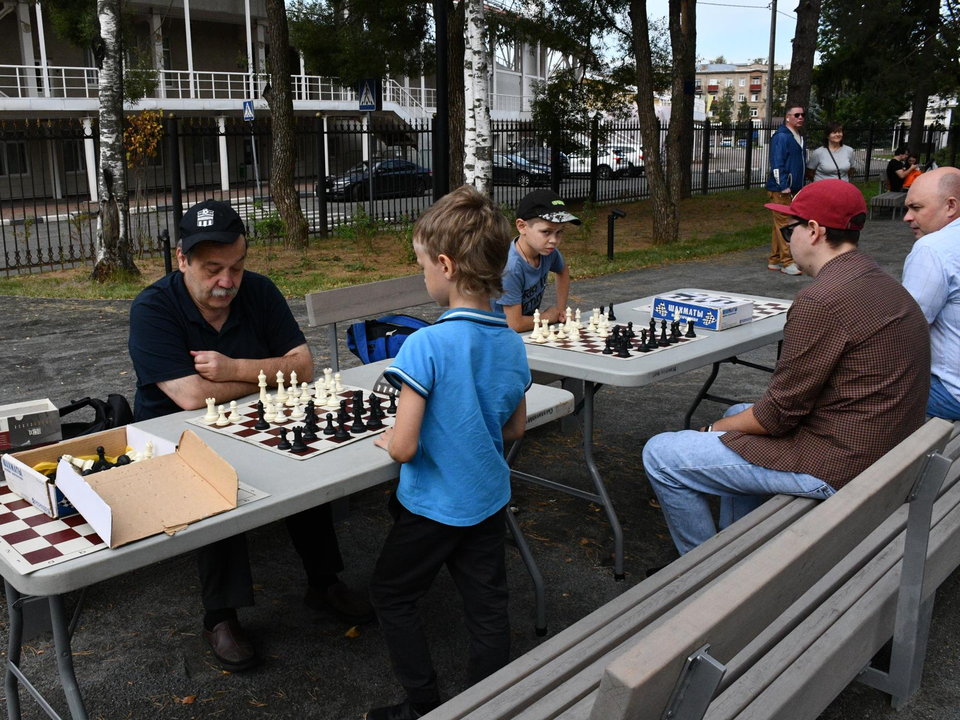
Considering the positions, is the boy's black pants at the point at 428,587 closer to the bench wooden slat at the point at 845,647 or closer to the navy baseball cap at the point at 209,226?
the bench wooden slat at the point at 845,647

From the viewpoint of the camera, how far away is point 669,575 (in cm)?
264

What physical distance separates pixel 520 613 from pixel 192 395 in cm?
150

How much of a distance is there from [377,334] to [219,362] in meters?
1.34

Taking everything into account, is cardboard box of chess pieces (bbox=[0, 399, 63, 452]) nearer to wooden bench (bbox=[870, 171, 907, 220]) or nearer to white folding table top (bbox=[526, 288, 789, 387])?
white folding table top (bbox=[526, 288, 789, 387])

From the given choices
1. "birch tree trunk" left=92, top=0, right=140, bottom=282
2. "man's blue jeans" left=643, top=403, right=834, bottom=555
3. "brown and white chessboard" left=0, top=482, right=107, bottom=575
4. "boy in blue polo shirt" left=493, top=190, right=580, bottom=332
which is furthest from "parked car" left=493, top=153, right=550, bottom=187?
"brown and white chessboard" left=0, top=482, right=107, bottom=575

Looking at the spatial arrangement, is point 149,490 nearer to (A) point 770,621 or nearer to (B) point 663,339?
(A) point 770,621

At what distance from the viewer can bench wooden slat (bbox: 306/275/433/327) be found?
464 cm

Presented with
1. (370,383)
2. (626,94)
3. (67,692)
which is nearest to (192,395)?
(370,383)

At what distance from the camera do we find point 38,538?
6.86 ft

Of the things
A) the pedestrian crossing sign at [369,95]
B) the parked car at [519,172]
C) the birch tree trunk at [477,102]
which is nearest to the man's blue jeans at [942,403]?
the birch tree trunk at [477,102]

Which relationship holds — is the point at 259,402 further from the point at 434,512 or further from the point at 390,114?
the point at 390,114

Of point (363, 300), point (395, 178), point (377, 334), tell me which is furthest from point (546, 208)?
point (395, 178)

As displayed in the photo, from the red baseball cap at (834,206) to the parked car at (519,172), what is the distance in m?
18.4

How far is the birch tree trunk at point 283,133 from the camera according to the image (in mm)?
13695
